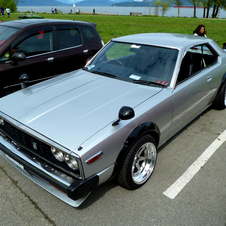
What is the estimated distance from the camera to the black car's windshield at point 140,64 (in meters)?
3.29

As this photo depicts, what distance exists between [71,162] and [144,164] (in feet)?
3.65

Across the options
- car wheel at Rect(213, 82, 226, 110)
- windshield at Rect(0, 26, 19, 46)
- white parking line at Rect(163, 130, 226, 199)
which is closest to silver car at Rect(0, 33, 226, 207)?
white parking line at Rect(163, 130, 226, 199)

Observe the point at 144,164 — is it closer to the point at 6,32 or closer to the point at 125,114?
the point at 125,114

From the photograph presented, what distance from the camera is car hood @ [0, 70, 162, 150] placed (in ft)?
7.92

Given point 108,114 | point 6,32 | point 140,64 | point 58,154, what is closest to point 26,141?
point 58,154

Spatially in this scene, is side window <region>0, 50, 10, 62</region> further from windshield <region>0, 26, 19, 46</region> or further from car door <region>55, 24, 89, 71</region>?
car door <region>55, 24, 89, 71</region>

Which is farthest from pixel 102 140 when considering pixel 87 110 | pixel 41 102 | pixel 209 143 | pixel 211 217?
pixel 209 143

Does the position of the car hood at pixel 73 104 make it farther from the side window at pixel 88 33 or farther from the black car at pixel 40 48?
the side window at pixel 88 33

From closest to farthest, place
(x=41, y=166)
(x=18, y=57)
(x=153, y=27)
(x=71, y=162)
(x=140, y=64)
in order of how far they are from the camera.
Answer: (x=71, y=162) < (x=41, y=166) < (x=140, y=64) < (x=18, y=57) < (x=153, y=27)

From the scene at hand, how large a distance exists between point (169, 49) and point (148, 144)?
144 centimetres

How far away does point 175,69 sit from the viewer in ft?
10.7

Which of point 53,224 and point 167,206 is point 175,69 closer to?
point 167,206

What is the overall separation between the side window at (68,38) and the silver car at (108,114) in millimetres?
1502

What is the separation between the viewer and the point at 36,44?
4.80m
